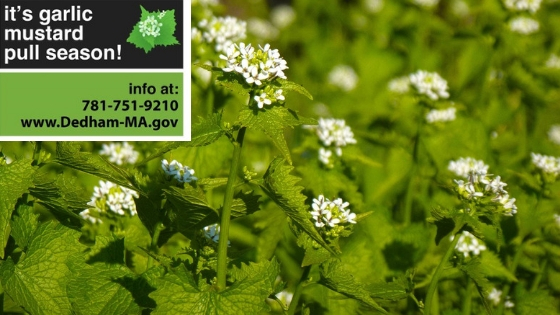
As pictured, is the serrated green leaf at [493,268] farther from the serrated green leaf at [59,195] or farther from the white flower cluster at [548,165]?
the serrated green leaf at [59,195]

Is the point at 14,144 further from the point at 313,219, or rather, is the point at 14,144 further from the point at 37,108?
the point at 313,219

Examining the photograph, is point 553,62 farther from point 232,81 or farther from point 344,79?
point 232,81

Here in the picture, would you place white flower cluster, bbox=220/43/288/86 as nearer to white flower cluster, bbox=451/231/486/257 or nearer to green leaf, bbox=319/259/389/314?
green leaf, bbox=319/259/389/314

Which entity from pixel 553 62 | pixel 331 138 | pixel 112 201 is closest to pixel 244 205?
pixel 112 201

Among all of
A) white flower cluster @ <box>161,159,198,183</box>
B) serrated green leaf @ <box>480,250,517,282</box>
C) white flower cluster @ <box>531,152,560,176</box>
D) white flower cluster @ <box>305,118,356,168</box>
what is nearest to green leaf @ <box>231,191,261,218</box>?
white flower cluster @ <box>161,159,198,183</box>

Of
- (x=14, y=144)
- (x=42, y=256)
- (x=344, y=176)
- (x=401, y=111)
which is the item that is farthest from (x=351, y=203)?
(x=14, y=144)

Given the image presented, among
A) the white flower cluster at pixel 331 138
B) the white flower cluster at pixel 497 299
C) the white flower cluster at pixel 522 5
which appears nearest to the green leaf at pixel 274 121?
the white flower cluster at pixel 331 138
